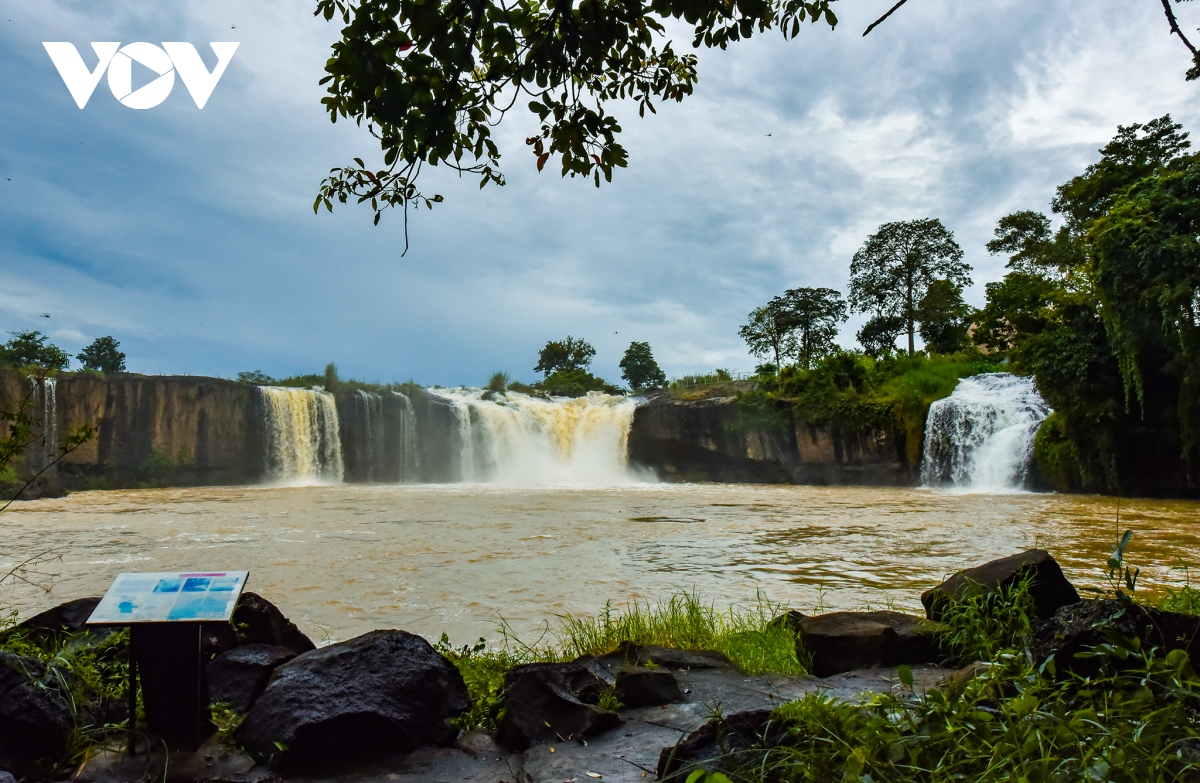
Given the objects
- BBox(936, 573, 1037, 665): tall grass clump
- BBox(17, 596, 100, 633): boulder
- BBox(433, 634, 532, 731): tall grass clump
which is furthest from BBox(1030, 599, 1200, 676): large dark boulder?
BBox(17, 596, 100, 633): boulder

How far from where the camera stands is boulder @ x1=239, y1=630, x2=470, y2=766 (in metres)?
2.54

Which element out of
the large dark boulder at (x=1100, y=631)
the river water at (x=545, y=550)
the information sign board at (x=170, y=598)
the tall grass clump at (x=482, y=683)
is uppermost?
the information sign board at (x=170, y=598)

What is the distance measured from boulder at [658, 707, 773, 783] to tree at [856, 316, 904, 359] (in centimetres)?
4283

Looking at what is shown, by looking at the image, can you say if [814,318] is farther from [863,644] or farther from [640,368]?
[863,644]

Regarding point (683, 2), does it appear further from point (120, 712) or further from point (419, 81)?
point (120, 712)

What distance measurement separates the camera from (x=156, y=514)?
14.4 m

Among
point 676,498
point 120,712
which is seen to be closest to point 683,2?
point 120,712

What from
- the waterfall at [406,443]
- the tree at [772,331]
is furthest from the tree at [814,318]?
the waterfall at [406,443]

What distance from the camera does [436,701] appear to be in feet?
9.12

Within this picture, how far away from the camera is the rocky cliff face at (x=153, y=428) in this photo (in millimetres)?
26156

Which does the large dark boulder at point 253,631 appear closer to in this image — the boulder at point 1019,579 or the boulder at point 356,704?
the boulder at point 356,704

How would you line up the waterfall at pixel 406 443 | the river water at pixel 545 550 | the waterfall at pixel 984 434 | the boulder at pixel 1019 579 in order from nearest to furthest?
the boulder at pixel 1019 579, the river water at pixel 545 550, the waterfall at pixel 984 434, the waterfall at pixel 406 443

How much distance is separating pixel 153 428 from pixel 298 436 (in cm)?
554

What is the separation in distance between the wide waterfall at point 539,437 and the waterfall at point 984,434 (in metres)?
12.3
